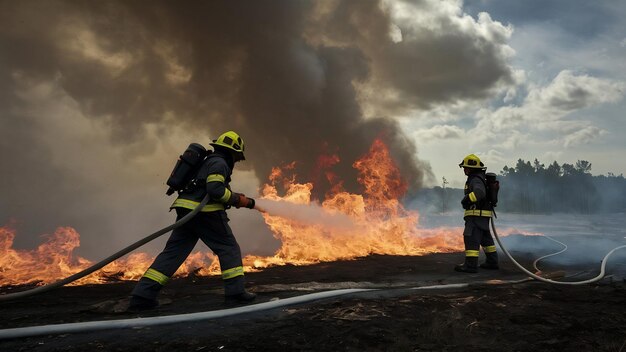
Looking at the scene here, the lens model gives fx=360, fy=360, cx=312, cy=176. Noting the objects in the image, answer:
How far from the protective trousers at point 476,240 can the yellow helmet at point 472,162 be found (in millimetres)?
1050

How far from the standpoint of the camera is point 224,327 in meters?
3.23

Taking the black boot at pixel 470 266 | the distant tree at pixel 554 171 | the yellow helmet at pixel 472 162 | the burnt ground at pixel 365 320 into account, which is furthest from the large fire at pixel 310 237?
the distant tree at pixel 554 171

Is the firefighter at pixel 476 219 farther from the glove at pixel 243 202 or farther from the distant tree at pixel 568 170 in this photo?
the distant tree at pixel 568 170

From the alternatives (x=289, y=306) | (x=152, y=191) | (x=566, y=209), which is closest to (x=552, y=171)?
(x=566, y=209)

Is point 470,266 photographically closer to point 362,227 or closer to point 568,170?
point 362,227

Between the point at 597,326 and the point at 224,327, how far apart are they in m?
3.43

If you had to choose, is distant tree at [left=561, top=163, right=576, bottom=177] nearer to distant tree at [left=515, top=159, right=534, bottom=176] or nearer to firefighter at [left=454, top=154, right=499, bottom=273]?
distant tree at [left=515, top=159, right=534, bottom=176]

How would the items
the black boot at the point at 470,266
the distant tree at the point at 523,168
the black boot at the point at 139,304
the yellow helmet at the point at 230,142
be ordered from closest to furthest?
the black boot at the point at 139,304
the yellow helmet at the point at 230,142
the black boot at the point at 470,266
the distant tree at the point at 523,168

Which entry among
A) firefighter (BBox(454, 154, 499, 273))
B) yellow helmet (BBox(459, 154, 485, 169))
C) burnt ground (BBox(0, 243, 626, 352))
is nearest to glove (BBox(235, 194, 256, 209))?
burnt ground (BBox(0, 243, 626, 352))

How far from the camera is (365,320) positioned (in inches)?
134

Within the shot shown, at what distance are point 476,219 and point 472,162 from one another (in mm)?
1187

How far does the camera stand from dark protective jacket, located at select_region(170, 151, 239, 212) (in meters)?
4.18

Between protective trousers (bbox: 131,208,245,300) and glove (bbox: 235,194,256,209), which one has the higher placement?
glove (bbox: 235,194,256,209)

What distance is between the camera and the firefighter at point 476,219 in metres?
6.96
